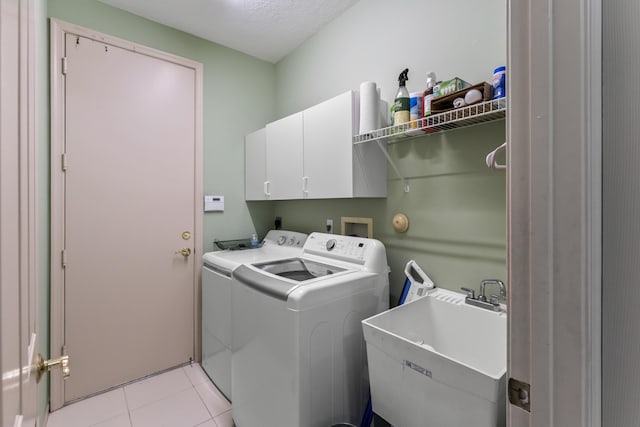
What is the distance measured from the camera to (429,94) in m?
1.43

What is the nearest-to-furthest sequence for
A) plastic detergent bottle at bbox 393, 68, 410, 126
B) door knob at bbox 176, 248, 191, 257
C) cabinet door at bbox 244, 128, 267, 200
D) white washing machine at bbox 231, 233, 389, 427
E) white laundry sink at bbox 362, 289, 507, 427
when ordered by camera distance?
white laundry sink at bbox 362, 289, 507, 427, white washing machine at bbox 231, 233, 389, 427, plastic detergent bottle at bbox 393, 68, 410, 126, door knob at bbox 176, 248, 191, 257, cabinet door at bbox 244, 128, 267, 200

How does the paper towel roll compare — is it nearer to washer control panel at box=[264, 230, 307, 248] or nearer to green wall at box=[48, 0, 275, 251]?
washer control panel at box=[264, 230, 307, 248]

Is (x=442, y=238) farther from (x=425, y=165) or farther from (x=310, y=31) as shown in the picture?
(x=310, y=31)

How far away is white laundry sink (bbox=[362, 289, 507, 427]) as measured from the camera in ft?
2.83

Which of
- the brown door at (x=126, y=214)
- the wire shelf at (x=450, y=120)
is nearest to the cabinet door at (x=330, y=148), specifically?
the wire shelf at (x=450, y=120)

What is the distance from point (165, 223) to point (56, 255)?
0.67 m

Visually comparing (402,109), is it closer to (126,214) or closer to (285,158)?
(285,158)

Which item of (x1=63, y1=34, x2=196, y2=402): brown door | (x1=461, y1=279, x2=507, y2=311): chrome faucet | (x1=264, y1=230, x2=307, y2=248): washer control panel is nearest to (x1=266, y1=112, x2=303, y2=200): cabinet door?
(x1=264, y1=230, x2=307, y2=248): washer control panel

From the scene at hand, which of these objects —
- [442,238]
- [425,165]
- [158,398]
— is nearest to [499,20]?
[425,165]

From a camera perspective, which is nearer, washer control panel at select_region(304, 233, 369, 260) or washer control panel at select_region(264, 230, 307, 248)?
washer control panel at select_region(304, 233, 369, 260)

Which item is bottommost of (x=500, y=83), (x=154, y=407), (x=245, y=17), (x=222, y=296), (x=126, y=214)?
(x=154, y=407)

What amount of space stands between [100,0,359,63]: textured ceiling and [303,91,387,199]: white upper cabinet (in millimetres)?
794

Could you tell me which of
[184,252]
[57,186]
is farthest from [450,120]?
[57,186]

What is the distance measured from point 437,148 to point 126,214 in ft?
7.11
